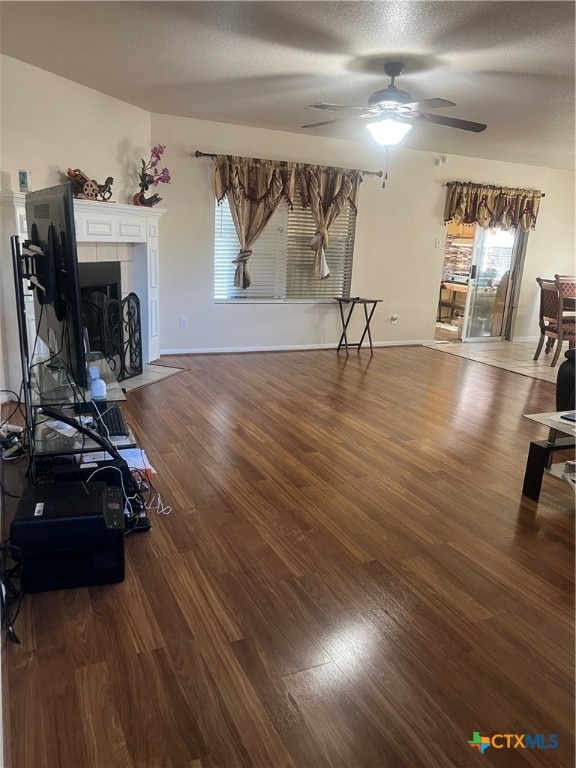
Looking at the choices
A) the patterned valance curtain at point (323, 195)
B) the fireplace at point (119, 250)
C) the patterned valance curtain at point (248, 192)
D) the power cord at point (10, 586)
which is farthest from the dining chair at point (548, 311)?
the power cord at point (10, 586)

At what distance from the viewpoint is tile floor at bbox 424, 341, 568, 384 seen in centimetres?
600

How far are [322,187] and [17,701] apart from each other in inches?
221

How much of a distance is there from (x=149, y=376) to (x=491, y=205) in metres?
5.11

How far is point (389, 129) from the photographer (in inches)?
145

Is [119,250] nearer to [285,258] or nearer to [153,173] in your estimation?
[153,173]

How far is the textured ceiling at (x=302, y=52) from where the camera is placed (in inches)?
106

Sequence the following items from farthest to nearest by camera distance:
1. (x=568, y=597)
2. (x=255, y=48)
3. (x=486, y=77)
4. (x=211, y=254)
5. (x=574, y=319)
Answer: (x=574, y=319) → (x=211, y=254) → (x=486, y=77) → (x=255, y=48) → (x=568, y=597)

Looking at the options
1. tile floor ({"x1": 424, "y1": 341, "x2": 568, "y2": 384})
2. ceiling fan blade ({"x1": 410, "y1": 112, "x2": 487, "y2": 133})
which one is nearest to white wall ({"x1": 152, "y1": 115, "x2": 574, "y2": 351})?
tile floor ({"x1": 424, "y1": 341, "x2": 568, "y2": 384})

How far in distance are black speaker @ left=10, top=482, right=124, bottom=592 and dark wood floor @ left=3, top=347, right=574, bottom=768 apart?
0.22 feet

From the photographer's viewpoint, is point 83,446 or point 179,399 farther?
point 179,399

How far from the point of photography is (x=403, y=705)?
1545 millimetres

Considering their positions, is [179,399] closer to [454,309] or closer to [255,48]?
[255,48]

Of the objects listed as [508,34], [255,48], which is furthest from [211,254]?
[508,34]

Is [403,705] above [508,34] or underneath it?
underneath
